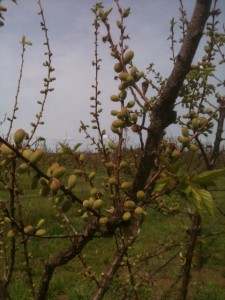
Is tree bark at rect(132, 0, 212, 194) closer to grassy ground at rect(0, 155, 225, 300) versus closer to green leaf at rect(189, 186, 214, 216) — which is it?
green leaf at rect(189, 186, 214, 216)

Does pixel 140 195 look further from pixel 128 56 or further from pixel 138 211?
pixel 128 56

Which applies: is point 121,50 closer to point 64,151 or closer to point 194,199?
point 64,151

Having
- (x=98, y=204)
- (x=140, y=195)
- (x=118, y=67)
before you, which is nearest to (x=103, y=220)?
(x=98, y=204)

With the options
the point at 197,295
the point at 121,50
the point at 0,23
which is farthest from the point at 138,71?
the point at 197,295

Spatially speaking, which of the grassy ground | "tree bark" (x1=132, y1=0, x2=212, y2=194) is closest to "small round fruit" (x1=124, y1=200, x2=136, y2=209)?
"tree bark" (x1=132, y1=0, x2=212, y2=194)

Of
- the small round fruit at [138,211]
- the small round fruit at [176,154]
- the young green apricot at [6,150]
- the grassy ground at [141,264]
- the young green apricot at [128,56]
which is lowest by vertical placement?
the grassy ground at [141,264]

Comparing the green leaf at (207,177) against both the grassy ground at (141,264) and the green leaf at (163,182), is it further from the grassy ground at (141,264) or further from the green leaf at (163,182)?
the grassy ground at (141,264)

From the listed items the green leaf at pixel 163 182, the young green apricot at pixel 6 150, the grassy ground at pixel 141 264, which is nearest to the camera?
the young green apricot at pixel 6 150

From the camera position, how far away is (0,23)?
138 cm

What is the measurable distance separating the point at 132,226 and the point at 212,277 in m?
5.59

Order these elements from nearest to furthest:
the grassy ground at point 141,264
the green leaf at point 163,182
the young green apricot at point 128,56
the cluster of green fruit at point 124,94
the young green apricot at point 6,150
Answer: the young green apricot at point 6,150
the green leaf at point 163,182
the cluster of green fruit at point 124,94
the young green apricot at point 128,56
the grassy ground at point 141,264

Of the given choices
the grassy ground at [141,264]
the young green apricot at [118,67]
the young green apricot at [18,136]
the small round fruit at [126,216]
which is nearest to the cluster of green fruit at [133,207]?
the small round fruit at [126,216]

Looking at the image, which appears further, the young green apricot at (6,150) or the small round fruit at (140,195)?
the small round fruit at (140,195)

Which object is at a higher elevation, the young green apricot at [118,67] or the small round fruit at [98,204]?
the young green apricot at [118,67]
